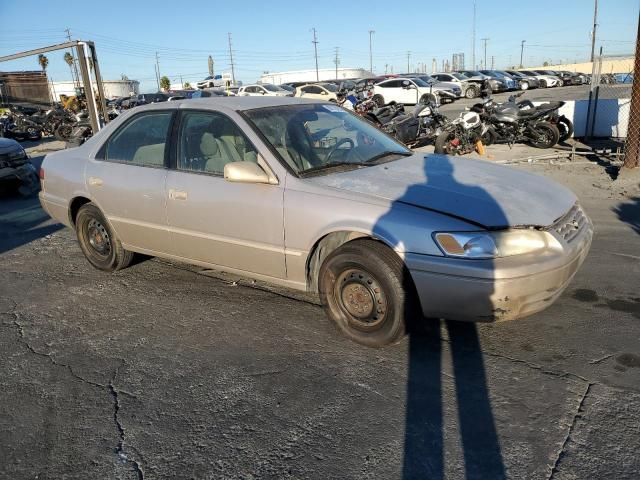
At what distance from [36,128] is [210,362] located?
71.6 feet

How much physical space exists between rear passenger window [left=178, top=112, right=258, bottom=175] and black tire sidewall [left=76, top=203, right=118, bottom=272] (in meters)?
1.27

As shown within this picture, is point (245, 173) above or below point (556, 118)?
above

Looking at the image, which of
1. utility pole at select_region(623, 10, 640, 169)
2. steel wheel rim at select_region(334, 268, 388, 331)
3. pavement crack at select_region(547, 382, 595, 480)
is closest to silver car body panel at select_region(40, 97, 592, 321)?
steel wheel rim at select_region(334, 268, 388, 331)

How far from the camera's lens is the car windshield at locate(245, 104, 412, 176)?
3.73m

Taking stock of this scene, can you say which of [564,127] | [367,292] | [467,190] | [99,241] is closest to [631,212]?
[467,190]

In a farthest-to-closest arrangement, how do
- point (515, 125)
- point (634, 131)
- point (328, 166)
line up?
point (515, 125), point (634, 131), point (328, 166)

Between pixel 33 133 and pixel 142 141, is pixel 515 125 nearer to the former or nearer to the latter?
pixel 142 141

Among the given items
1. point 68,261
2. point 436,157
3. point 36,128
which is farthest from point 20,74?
point 436,157

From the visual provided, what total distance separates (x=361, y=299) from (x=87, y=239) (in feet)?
10.5

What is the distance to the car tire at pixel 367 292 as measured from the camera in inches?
123

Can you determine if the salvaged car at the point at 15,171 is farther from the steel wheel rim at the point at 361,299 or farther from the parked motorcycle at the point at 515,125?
the parked motorcycle at the point at 515,125

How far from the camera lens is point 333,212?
130 inches

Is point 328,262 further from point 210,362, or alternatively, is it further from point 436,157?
point 436,157

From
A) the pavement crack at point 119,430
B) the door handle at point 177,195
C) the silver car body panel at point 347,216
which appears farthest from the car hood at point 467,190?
the pavement crack at point 119,430
